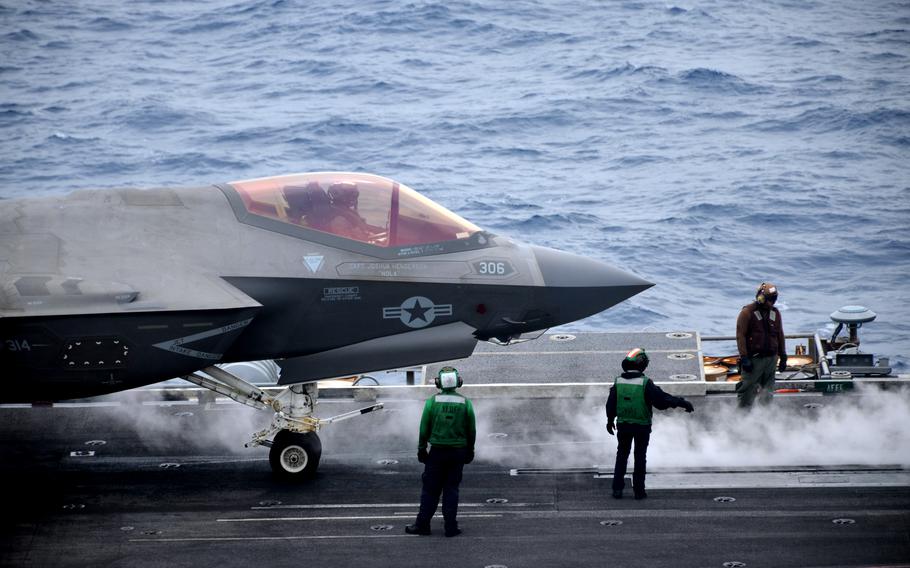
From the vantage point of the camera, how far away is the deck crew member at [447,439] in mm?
12508

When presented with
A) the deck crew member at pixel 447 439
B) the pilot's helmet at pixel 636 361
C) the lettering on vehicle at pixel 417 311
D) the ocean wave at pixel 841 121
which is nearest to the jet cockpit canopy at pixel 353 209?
the lettering on vehicle at pixel 417 311

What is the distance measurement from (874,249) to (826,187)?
6.35 meters

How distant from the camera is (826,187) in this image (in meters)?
43.0

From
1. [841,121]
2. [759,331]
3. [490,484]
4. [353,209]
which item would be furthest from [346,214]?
[841,121]

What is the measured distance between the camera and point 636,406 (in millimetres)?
13500

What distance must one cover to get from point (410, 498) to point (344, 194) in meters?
3.83

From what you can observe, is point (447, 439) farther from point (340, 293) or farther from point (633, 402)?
point (340, 293)

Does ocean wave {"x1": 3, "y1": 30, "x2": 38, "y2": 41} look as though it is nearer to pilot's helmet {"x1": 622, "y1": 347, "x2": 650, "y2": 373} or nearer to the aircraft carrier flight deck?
the aircraft carrier flight deck

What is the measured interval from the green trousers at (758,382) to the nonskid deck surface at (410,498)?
1.59 feet

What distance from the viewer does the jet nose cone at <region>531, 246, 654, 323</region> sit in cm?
1464

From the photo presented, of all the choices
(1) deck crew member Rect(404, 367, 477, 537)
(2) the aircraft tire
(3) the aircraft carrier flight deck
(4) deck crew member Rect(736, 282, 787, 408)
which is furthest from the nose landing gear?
(4) deck crew member Rect(736, 282, 787, 408)

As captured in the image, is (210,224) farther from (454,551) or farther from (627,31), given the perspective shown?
(627,31)

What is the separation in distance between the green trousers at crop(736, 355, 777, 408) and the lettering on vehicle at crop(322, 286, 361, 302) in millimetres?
5774

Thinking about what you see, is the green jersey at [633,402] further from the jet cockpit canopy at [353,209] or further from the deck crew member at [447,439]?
the jet cockpit canopy at [353,209]
